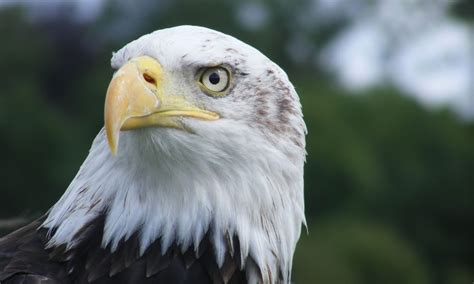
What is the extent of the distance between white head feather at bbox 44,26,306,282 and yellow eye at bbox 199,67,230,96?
0.09ft

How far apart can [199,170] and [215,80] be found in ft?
1.10

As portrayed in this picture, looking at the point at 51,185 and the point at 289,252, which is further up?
the point at 289,252

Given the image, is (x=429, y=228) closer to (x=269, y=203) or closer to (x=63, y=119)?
(x=63, y=119)

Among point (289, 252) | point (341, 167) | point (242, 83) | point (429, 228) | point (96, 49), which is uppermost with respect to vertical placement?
point (242, 83)

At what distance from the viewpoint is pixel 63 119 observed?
22844mm

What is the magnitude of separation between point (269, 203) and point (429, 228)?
22585 mm

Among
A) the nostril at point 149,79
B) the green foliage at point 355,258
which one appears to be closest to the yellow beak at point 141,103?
the nostril at point 149,79

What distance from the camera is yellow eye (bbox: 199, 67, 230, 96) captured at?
3.86 meters

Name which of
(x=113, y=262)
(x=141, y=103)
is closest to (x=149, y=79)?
(x=141, y=103)

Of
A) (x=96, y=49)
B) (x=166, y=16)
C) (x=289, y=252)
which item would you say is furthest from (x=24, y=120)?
(x=289, y=252)

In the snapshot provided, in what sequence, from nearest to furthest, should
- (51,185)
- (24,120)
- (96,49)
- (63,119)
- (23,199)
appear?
(23,199) < (51,185) < (24,120) < (63,119) < (96,49)

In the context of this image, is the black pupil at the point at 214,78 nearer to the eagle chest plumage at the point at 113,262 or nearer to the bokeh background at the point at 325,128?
the eagle chest plumage at the point at 113,262

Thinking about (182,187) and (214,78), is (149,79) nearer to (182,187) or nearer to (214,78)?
(214,78)

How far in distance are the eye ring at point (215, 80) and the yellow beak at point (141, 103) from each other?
85 mm
